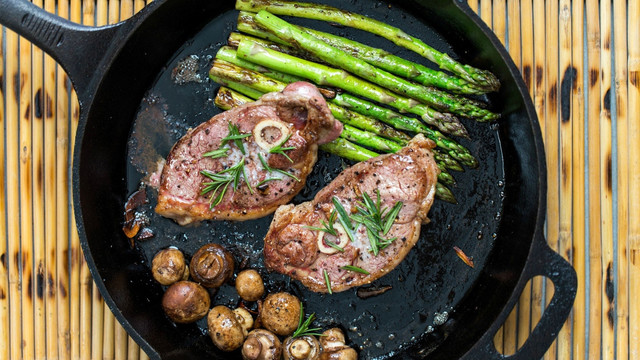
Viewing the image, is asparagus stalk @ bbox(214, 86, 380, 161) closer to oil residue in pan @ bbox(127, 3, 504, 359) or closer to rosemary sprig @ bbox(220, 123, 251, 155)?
oil residue in pan @ bbox(127, 3, 504, 359)

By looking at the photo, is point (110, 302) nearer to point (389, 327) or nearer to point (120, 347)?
point (120, 347)

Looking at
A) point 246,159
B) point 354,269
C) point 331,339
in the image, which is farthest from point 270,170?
point 331,339

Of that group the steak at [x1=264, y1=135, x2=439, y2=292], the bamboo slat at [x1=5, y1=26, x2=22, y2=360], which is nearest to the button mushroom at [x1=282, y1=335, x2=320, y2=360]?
the steak at [x1=264, y1=135, x2=439, y2=292]

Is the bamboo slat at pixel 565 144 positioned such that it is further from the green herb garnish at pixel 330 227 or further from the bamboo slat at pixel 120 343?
the bamboo slat at pixel 120 343

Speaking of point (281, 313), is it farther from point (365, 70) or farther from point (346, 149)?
point (365, 70)

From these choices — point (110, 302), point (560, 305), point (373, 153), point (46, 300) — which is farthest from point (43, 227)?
point (560, 305)

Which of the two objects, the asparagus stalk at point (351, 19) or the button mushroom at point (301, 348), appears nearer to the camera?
the button mushroom at point (301, 348)

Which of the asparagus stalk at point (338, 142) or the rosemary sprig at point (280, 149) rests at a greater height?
the asparagus stalk at point (338, 142)

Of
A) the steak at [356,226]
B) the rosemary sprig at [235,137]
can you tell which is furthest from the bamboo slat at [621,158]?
the rosemary sprig at [235,137]
